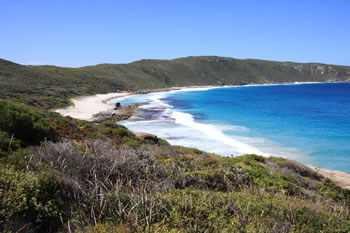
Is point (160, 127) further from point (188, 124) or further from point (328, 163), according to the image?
point (328, 163)

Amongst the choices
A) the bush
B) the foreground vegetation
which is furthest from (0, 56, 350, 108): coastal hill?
the foreground vegetation

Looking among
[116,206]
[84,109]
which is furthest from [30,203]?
[84,109]

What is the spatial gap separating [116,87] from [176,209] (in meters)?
101

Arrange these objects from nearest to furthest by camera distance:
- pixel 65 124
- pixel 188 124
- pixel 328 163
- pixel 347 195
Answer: pixel 347 195 < pixel 65 124 < pixel 328 163 < pixel 188 124

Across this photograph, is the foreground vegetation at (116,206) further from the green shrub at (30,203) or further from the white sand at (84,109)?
the white sand at (84,109)

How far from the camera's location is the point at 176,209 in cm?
465

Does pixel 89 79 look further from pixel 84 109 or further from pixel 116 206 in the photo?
pixel 116 206

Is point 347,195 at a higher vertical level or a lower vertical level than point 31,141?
lower

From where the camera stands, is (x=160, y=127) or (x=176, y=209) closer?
(x=176, y=209)

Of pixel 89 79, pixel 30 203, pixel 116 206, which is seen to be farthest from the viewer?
pixel 89 79

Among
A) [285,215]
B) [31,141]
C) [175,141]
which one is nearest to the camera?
[285,215]

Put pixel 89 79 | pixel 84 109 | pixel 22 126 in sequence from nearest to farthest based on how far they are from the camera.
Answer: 1. pixel 22 126
2. pixel 84 109
3. pixel 89 79

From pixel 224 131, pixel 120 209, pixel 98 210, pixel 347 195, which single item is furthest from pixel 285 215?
pixel 224 131

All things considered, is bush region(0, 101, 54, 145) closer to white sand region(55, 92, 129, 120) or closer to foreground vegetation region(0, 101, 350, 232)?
foreground vegetation region(0, 101, 350, 232)
